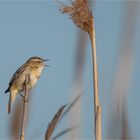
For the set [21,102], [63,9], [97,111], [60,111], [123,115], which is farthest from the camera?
[21,102]

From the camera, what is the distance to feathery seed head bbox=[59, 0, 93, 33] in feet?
10.4

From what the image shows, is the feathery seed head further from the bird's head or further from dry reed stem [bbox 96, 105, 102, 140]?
the bird's head

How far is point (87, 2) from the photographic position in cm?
317

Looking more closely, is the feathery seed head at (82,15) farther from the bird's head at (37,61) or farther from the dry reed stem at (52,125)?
the bird's head at (37,61)

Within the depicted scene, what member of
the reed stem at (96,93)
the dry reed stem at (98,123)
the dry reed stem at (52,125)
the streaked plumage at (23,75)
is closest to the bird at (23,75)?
the streaked plumage at (23,75)

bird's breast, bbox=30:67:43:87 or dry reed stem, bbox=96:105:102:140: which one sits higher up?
bird's breast, bbox=30:67:43:87

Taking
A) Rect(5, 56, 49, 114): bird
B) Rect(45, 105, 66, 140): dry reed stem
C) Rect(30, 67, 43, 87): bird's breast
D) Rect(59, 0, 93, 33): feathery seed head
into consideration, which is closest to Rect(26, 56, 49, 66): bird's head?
Rect(5, 56, 49, 114): bird

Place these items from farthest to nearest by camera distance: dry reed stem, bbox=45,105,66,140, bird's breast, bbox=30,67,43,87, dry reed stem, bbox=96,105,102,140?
1. bird's breast, bbox=30,67,43,87
2. dry reed stem, bbox=96,105,102,140
3. dry reed stem, bbox=45,105,66,140

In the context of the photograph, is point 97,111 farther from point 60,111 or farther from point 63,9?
point 63,9

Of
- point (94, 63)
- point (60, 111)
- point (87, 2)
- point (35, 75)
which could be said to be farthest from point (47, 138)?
point (35, 75)

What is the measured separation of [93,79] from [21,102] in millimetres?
670

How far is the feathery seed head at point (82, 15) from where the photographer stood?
3.17m

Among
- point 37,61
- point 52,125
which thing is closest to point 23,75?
point 37,61

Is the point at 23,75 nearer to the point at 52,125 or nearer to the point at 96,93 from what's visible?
the point at 96,93
